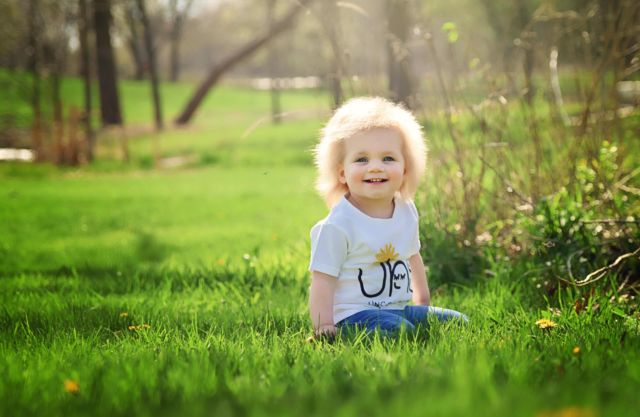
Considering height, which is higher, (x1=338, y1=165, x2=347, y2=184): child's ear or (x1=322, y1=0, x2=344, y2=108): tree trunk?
(x1=322, y1=0, x2=344, y2=108): tree trunk

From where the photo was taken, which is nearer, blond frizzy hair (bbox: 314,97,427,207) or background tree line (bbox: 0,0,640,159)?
blond frizzy hair (bbox: 314,97,427,207)

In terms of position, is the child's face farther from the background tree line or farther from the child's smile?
the background tree line

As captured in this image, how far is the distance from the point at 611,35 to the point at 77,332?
3.44 m

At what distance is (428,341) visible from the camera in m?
2.96

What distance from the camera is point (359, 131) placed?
131 inches

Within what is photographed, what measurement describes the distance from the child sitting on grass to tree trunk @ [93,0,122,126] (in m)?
22.3

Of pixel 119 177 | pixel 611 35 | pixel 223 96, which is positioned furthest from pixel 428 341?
pixel 223 96

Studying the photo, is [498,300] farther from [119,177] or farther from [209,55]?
[209,55]

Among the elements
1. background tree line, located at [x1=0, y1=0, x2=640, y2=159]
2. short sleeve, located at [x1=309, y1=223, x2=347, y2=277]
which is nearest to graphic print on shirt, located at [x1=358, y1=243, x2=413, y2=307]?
short sleeve, located at [x1=309, y1=223, x2=347, y2=277]

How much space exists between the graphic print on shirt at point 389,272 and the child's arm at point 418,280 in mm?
205

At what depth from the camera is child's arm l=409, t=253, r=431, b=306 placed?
3.60 m

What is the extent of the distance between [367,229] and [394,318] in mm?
405

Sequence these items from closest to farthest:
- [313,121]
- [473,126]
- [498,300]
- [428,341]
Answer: [428,341] → [498,300] → [473,126] → [313,121]

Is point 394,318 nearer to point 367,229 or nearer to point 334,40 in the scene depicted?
point 367,229
